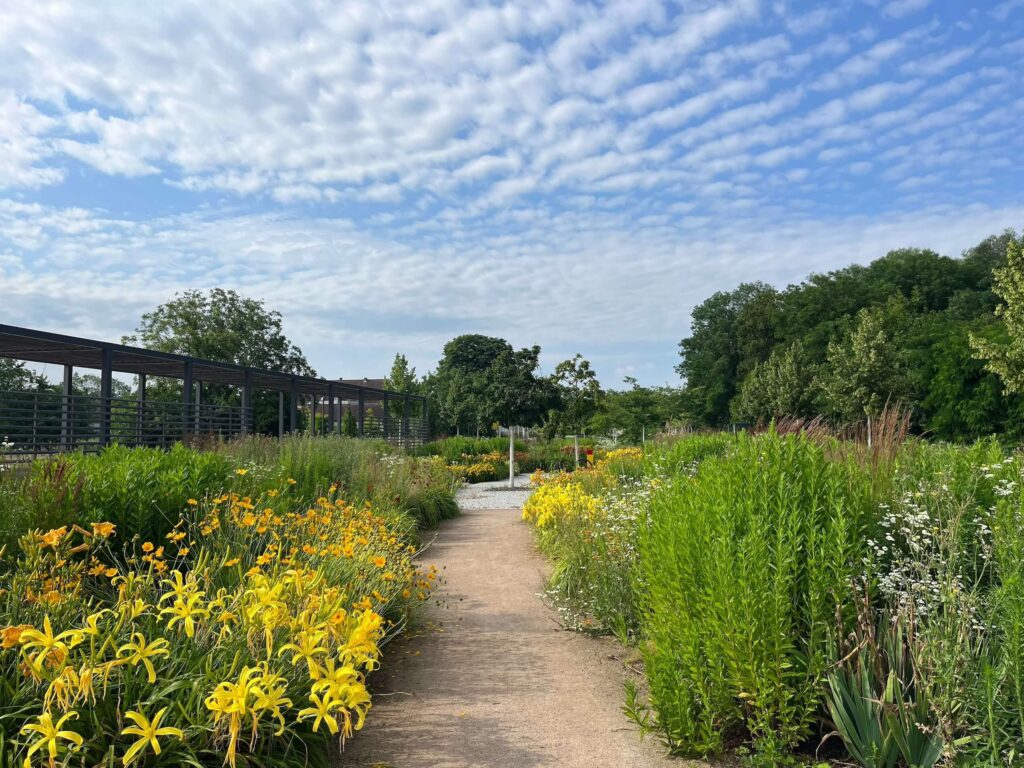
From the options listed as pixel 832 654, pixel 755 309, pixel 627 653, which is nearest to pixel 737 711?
pixel 832 654

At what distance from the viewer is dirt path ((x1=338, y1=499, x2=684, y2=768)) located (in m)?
2.96

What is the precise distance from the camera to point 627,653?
4.33 m

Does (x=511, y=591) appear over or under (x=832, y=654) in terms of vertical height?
under

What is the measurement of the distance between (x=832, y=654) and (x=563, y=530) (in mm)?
4097

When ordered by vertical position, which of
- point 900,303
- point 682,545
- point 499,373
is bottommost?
point 682,545

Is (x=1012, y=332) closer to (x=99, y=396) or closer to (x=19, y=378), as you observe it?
(x=99, y=396)

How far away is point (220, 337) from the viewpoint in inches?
1303

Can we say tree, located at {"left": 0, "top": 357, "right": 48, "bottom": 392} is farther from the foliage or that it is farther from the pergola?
the foliage

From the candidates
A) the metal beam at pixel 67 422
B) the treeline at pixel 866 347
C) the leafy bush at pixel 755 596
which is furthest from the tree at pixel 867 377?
the metal beam at pixel 67 422

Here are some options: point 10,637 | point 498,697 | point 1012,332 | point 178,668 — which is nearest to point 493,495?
point 498,697

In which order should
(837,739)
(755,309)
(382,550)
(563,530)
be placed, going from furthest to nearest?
(755,309) → (563,530) → (382,550) → (837,739)

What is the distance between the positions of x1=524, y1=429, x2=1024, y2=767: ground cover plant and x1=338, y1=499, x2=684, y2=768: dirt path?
37 cm

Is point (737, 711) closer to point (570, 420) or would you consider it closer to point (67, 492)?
point (67, 492)

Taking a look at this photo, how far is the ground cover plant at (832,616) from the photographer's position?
2441 mm
